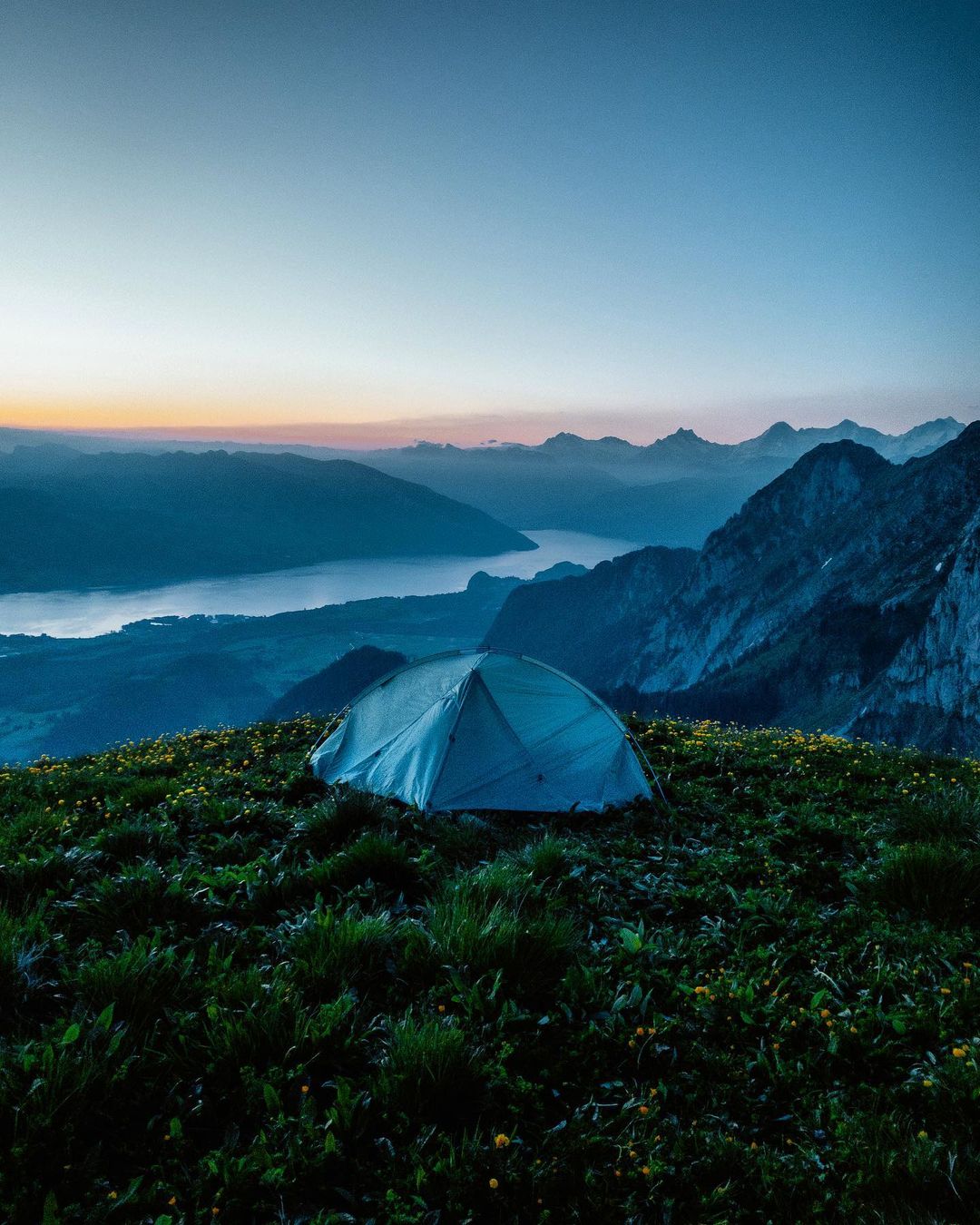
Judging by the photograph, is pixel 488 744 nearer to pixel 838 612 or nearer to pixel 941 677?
pixel 941 677

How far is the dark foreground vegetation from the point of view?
325 cm

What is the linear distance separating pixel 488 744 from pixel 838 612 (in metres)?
117

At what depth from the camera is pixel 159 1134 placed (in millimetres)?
3475

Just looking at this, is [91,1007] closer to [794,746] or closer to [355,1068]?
[355,1068]

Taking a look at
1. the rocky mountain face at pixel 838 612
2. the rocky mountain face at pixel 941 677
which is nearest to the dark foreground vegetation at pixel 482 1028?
the rocky mountain face at pixel 838 612

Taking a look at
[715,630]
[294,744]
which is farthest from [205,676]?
[294,744]

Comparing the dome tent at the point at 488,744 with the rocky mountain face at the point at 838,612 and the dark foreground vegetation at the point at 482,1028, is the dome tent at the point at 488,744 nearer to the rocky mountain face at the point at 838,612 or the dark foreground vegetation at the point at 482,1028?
the dark foreground vegetation at the point at 482,1028

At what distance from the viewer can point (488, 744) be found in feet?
32.2

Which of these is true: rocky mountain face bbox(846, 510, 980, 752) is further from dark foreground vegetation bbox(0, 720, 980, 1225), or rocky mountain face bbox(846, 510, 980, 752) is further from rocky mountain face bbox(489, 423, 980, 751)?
dark foreground vegetation bbox(0, 720, 980, 1225)

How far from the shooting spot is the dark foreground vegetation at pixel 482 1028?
3248mm

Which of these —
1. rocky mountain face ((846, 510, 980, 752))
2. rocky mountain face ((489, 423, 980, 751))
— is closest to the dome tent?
rocky mountain face ((489, 423, 980, 751))

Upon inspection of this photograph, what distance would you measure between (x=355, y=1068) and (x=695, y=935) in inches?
135

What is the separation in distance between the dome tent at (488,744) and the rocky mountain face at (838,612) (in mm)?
53011

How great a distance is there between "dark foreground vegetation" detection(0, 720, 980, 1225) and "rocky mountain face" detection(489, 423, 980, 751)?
5565cm
